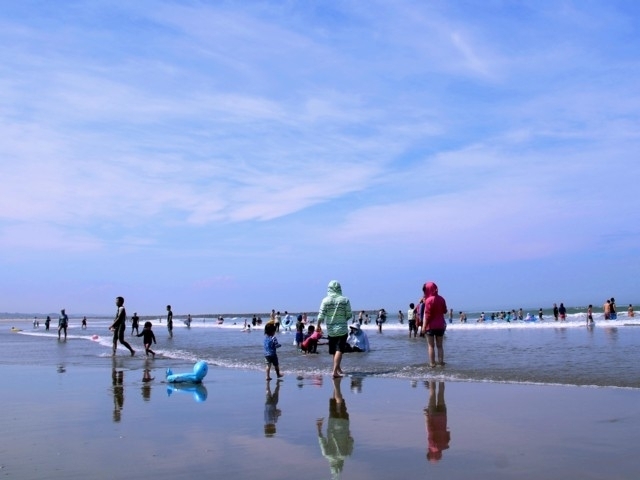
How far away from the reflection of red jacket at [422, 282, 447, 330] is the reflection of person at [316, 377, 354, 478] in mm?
5235

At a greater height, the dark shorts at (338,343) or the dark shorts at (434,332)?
the dark shorts at (434,332)

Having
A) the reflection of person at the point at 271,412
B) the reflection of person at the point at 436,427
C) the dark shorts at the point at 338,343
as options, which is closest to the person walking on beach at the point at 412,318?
the dark shorts at the point at 338,343

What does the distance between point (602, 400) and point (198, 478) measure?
19.7ft

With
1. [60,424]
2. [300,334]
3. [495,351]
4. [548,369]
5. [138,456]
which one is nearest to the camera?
[138,456]

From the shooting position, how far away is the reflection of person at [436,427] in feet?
18.6

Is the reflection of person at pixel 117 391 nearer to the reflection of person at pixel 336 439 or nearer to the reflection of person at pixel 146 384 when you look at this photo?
the reflection of person at pixel 146 384

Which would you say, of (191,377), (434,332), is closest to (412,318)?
(434,332)

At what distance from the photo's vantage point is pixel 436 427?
6.76 metres

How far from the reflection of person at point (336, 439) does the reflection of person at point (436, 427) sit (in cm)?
80

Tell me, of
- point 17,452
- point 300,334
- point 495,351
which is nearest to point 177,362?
point 300,334

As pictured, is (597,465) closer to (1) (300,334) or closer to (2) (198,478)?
(2) (198,478)

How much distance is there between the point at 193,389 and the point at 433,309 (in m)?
5.69

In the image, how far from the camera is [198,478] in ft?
16.1

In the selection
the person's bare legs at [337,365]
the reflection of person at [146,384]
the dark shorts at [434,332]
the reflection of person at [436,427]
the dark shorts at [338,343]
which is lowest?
the reflection of person at [146,384]
